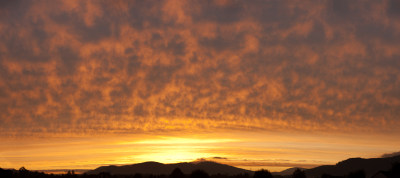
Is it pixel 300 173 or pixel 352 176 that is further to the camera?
pixel 300 173

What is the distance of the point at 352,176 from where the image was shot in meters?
168

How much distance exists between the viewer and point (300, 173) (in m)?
191

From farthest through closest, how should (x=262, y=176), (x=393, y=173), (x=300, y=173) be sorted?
(x=300, y=173) < (x=262, y=176) < (x=393, y=173)

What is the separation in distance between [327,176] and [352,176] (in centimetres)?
944

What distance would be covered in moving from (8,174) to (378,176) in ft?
488

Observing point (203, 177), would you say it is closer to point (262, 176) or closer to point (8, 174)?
point (262, 176)

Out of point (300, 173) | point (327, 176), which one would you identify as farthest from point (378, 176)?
point (300, 173)

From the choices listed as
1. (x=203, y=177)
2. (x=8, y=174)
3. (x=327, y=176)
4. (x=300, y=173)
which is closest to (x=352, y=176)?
(x=327, y=176)

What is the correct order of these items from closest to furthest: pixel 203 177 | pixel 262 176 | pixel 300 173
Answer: pixel 262 176 < pixel 203 177 < pixel 300 173

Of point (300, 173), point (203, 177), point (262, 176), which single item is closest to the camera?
point (262, 176)

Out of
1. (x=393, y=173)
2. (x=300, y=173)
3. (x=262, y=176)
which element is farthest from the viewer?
(x=300, y=173)

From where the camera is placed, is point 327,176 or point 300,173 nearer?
point 327,176

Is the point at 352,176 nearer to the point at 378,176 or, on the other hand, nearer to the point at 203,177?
the point at 378,176

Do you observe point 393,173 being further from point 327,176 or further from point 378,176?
point 327,176
